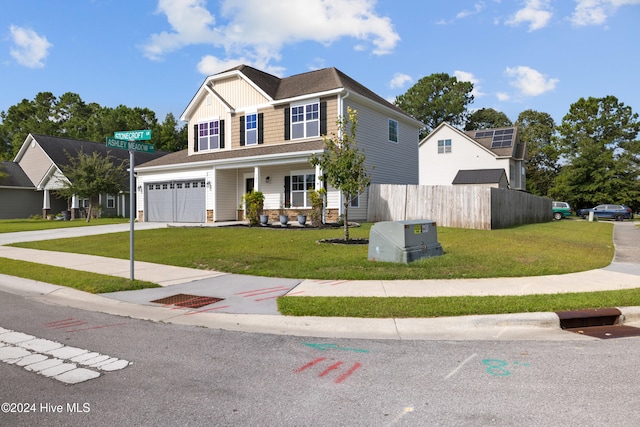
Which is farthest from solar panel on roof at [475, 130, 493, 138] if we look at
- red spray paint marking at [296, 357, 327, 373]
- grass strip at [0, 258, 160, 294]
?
red spray paint marking at [296, 357, 327, 373]

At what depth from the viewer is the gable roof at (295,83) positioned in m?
21.4

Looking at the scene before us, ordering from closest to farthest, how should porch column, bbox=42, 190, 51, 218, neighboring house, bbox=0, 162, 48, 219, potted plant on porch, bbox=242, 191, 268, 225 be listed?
1. potted plant on porch, bbox=242, 191, 268, 225
2. neighboring house, bbox=0, 162, 48, 219
3. porch column, bbox=42, 190, 51, 218

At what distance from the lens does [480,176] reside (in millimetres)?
37219

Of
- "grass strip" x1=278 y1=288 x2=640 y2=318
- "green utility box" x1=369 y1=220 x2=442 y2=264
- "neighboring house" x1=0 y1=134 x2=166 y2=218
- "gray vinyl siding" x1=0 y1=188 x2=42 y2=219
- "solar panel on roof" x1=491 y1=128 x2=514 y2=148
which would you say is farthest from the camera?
"solar panel on roof" x1=491 y1=128 x2=514 y2=148

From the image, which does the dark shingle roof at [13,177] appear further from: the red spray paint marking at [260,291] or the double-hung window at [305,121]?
the red spray paint marking at [260,291]

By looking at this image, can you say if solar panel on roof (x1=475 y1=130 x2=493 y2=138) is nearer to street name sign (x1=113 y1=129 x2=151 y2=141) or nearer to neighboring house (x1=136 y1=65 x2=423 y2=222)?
neighboring house (x1=136 y1=65 x2=423 y2=222)

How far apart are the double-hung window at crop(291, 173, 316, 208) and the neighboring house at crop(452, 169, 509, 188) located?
19.8 meters

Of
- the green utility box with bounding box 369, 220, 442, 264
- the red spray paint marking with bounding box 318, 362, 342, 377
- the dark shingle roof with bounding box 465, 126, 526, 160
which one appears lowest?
the red spray paint marking with bounding box 318, 362, 342, 377

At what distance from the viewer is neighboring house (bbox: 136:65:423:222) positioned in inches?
821

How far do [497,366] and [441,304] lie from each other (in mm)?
2179

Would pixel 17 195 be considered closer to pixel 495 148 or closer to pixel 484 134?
pixel 495 148

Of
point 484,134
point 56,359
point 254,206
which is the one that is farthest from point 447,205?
point 484,134

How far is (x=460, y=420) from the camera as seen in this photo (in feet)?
10.4

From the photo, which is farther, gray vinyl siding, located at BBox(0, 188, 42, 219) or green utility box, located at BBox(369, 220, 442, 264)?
gray vinyl siding, located at BBox(0, 188, 42, 219)
